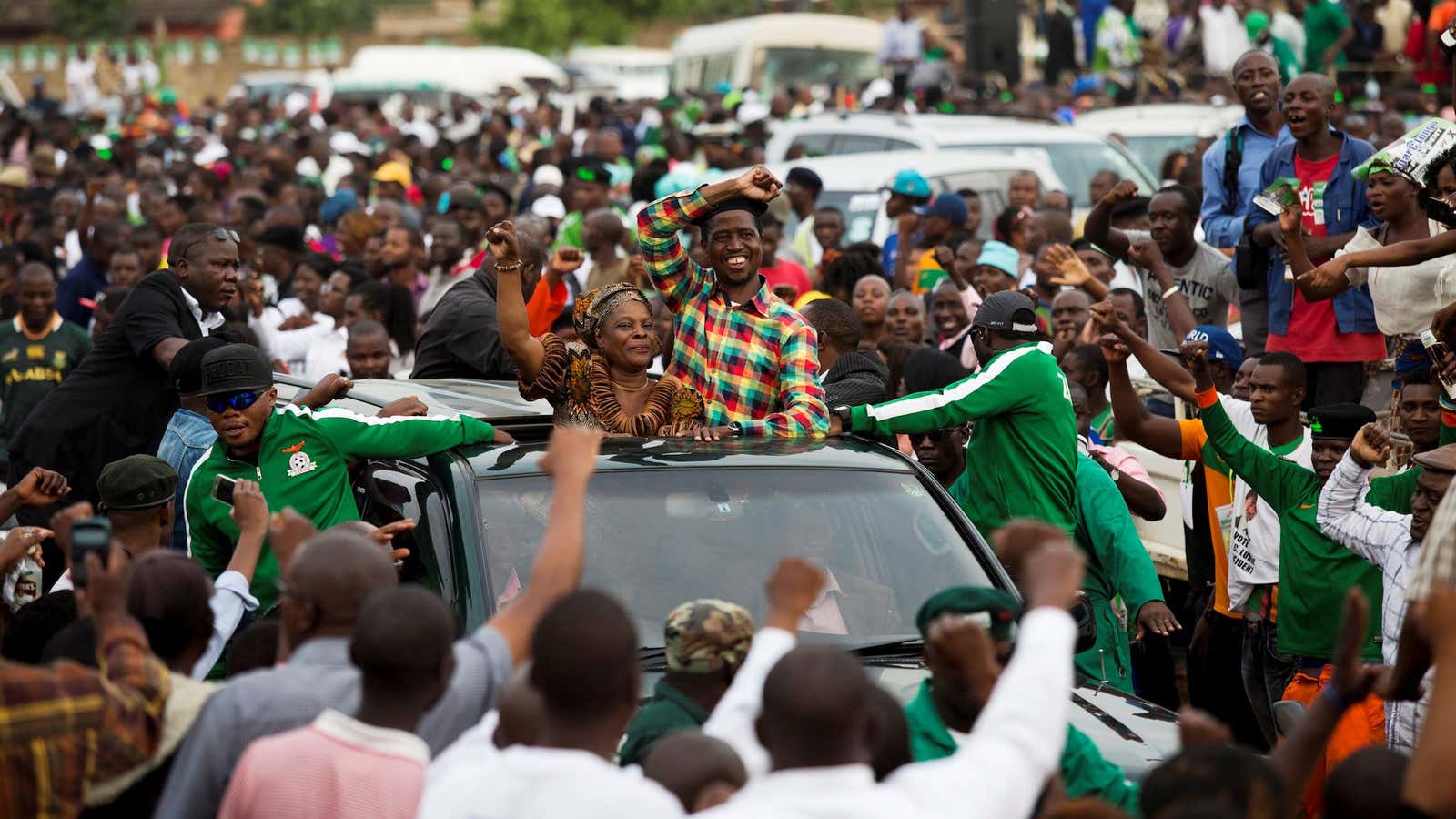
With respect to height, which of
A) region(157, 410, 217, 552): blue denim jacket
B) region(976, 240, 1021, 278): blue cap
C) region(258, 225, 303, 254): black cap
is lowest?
region(258, 225, 303, 254): black cap

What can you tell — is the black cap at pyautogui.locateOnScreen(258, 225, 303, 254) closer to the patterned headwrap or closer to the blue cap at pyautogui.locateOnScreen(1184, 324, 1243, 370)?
the blue cap at pyautogui.locateOnScreen(1184, 324, 1243, 370)

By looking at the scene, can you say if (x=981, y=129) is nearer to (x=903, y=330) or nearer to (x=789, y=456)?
(x=903, y=330)

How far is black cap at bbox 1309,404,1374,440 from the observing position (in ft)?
20.9

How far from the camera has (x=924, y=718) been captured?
4.04 meters

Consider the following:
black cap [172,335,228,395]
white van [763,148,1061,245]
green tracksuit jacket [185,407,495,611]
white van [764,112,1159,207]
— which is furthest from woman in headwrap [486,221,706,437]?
white van [764,112,1159,207]

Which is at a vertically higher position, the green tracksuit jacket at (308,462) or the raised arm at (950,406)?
the raised arm at (950,406)

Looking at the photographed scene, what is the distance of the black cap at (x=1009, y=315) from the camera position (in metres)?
6.35

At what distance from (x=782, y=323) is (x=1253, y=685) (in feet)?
7.78

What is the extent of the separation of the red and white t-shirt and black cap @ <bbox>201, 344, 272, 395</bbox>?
15.5 ft

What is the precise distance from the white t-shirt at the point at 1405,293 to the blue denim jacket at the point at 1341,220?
547 millimetres

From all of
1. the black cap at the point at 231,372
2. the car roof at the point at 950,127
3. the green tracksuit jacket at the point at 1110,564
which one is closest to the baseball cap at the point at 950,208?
the car roof at the point at 950,127

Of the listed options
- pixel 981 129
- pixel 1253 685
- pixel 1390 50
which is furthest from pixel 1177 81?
pixel 1253 685

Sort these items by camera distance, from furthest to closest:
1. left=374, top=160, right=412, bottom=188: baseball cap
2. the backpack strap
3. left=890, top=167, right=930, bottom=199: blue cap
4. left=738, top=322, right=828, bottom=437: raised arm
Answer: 1. left=374, top=160, right=412, bottom=188: baseball cap
2. left=890, top=167, right=930, bottom=199: blue cap
3. the backpack strap
4. left=738, top=322, right=828, bottom=437: raised arm

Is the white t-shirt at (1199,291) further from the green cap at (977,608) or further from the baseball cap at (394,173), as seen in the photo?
the baseball cap at (394,173)
